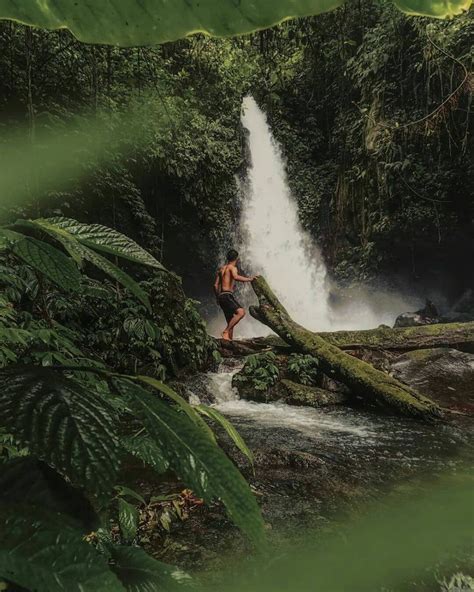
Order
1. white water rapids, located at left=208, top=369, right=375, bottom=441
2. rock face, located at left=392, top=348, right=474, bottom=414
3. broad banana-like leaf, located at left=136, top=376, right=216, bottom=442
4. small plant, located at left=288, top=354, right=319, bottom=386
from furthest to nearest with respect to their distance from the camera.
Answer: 1. small plant, located at left=288, top=354, right=319, bottom=386
2. rock face, located at left=392, top=348, right=474, bottom=414
3. white water rapids, located at left=208, top=369, right=375, bottom=441
4. broad banana-like leaf, located at left=136, top=376, right=216, bottom=442

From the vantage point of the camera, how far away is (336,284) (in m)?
13.5

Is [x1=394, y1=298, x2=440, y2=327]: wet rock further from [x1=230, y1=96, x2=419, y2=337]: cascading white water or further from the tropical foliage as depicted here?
the tropical foliage

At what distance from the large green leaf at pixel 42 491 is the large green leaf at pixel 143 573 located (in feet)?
0.38

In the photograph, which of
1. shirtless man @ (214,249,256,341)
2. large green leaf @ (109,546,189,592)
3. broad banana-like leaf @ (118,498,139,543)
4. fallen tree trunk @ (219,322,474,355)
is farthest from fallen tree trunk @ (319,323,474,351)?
large green leaf @ (109,546,189,592)

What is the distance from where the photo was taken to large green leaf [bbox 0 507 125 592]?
266 mm

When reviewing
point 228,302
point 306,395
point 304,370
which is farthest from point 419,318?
point 306,395

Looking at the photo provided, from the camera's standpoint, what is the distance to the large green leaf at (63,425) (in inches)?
14.1

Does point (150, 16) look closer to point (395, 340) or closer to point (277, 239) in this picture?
point (395, 340)

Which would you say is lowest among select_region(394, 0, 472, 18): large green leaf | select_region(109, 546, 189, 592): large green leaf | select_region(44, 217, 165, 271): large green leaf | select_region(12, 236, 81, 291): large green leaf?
select_region(109, 546, 189, 592): large green leaf

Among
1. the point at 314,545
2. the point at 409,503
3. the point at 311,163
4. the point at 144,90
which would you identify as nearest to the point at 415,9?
the point at 314,545

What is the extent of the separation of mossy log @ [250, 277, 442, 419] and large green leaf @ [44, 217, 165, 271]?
4909mm

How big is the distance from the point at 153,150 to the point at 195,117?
6.80 ft

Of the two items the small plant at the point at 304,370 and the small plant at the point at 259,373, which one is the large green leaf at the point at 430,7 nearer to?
the small plant at the point at 259,373

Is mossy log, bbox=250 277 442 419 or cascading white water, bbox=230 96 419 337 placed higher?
cascading white water, bbox=230 96 419 337
